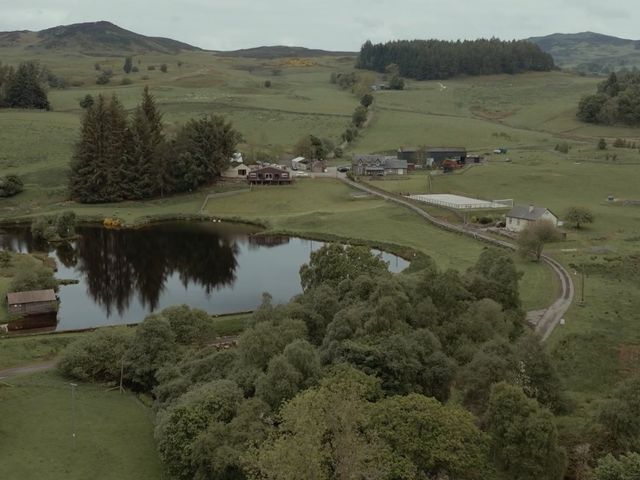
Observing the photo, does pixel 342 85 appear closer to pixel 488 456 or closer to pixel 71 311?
pixel 71 311

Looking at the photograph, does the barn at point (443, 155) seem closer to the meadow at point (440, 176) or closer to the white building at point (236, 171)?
the meadow at point (440, 176)

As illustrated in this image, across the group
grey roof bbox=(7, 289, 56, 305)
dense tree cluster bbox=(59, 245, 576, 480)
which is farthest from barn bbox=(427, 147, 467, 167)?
grey roof bbox=(7, 289, 56, 305)

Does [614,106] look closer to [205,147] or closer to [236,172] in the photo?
[236,172]

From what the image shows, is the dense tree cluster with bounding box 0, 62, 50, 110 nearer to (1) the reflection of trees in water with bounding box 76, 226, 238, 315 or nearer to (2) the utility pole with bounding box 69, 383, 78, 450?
(1) the reflection of trees in water with bounding box 76, 226, 238, 315

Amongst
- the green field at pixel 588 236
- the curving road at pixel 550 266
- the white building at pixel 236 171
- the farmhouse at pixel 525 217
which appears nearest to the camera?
the green field at pixel 588 236

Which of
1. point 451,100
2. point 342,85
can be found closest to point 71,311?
point 451,100

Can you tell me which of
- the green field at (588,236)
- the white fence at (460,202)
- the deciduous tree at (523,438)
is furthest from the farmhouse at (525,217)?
the deciduous tree at (523,438)
